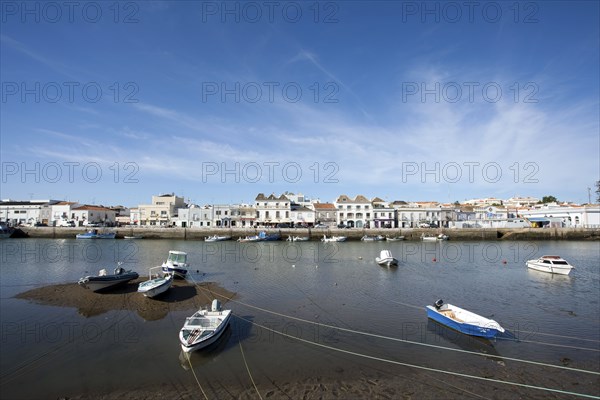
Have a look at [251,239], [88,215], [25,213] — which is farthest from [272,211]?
[25,213]

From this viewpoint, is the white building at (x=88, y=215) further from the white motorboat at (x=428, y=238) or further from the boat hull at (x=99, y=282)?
the white motorboat at (x=428, y=238)

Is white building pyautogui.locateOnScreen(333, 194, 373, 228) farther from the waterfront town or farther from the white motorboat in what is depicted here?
the white motorboat

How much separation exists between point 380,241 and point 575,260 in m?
30.8

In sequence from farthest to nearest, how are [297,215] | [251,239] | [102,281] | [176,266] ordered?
1. [297,215]
2. [251,239]
3. [176,266]
4. [102,281]

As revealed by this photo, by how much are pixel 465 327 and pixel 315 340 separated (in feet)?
21.5

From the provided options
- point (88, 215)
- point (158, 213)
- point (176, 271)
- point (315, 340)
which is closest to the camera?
point (315, 340)

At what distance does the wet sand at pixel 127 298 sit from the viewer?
18.5 m

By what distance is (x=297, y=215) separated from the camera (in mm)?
82562

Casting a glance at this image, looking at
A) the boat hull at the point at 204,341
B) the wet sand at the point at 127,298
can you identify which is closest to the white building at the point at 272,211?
the wet sand at the point at 127,298

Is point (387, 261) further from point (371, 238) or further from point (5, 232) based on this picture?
point (5, 232)

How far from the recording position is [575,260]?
127 ft

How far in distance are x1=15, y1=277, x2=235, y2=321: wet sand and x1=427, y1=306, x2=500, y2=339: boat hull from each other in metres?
11.7

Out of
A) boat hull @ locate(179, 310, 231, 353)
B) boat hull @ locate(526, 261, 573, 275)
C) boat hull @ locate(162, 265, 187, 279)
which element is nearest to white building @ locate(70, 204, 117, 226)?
boat hull @ locate(162, 265, 187, 279)

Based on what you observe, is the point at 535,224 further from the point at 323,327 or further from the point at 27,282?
the point at 27,282
